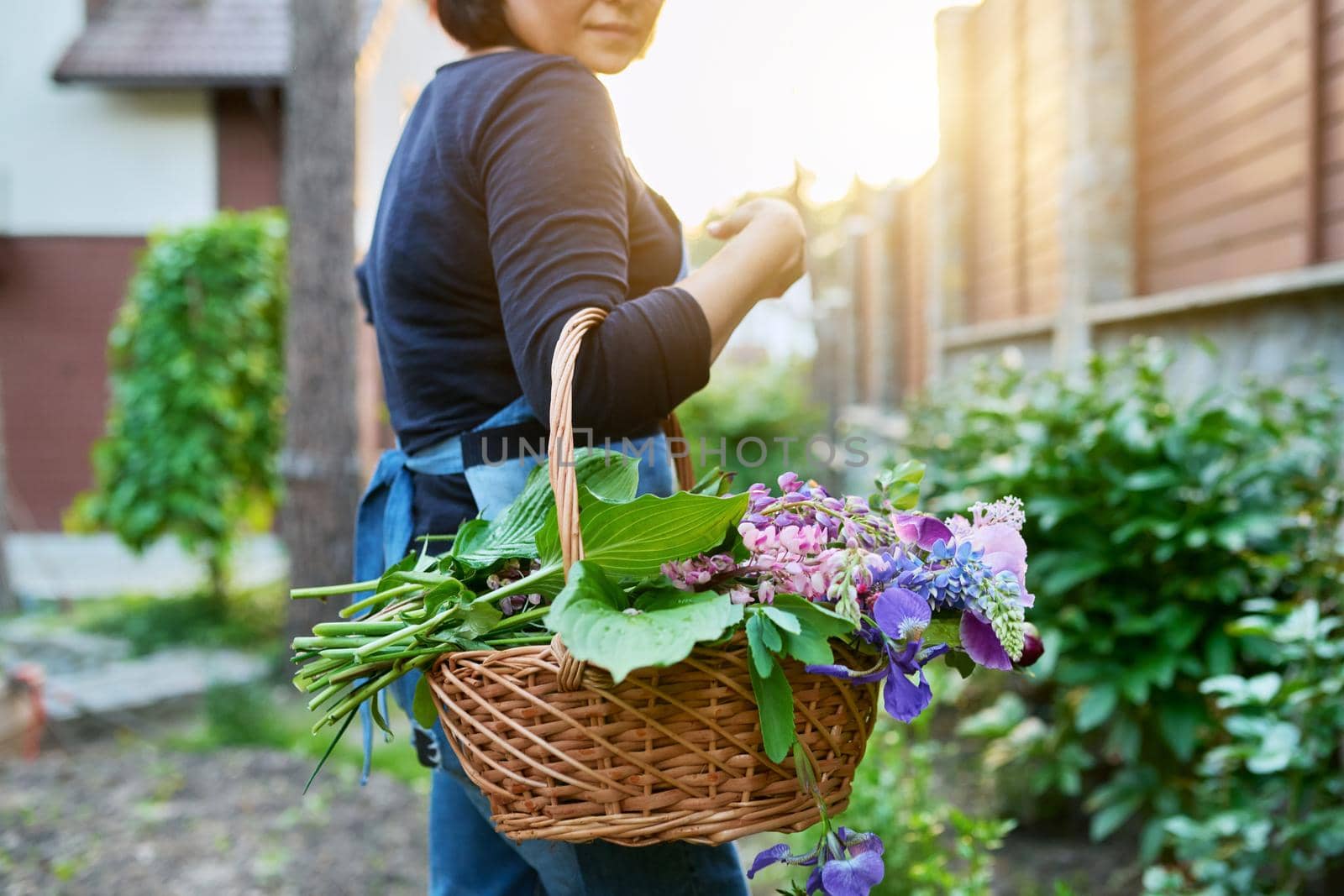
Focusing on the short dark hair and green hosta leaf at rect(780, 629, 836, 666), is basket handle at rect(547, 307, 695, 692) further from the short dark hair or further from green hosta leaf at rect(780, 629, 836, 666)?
the short dark hair

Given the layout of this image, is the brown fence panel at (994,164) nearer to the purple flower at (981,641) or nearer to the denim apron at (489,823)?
the denim apron at (489,823)

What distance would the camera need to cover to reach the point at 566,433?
0.92 metres

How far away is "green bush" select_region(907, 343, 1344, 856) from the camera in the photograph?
2.40 metres

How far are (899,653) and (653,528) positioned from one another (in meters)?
0.22

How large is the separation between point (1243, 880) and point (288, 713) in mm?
3797

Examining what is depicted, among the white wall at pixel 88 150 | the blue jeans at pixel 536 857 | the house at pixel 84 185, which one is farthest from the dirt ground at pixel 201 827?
the white wall at pixel 88 150

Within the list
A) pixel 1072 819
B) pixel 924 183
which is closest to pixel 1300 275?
pixel 1072 819

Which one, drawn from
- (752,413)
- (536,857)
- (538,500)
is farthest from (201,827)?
(752,413)

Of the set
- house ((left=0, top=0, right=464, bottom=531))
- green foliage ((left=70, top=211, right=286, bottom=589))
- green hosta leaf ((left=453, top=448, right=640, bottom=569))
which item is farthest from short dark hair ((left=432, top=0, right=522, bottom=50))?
house ((left=0, top=0, right=464, bottom=531))

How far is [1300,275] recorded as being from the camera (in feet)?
10.7

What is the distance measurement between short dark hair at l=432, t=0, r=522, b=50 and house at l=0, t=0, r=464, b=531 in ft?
35.3

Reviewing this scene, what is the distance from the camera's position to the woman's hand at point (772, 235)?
3.90 feet

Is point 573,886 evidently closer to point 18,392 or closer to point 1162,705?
point 1162,705

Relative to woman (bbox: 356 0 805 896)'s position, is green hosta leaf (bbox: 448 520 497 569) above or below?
below
